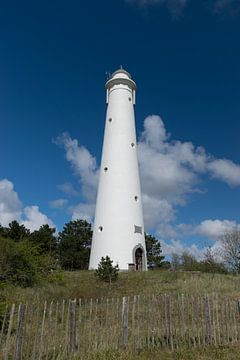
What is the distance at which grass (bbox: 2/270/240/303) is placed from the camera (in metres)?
13.2

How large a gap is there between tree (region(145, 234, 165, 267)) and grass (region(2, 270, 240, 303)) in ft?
50.1

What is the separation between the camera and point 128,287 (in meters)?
15.6

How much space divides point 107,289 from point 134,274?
4273 millimetres

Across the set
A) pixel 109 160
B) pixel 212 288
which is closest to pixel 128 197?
pixel 109 160

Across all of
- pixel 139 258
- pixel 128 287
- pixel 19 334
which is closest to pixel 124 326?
pixel 19 334

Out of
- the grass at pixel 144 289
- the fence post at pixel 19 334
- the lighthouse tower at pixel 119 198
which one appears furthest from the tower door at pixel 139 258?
the fence post at pixel 19 334

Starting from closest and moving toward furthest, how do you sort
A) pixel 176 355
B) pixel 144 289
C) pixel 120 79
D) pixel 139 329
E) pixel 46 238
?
pixel 176 355 → pixel 139 329 → pixel 144 289 → pixel 120 79 → pixel 46 238

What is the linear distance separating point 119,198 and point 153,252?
13.9 m

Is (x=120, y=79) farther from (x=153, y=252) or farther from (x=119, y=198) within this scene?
(x=153, y=252)

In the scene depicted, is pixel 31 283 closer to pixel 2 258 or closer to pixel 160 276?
pixel 2 258

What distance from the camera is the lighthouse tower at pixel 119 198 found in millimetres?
22062

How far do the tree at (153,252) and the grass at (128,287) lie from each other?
50.1 feet

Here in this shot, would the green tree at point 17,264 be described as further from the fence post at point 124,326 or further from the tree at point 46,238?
Answer: the tree at point 46,238

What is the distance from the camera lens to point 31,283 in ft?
50.4
